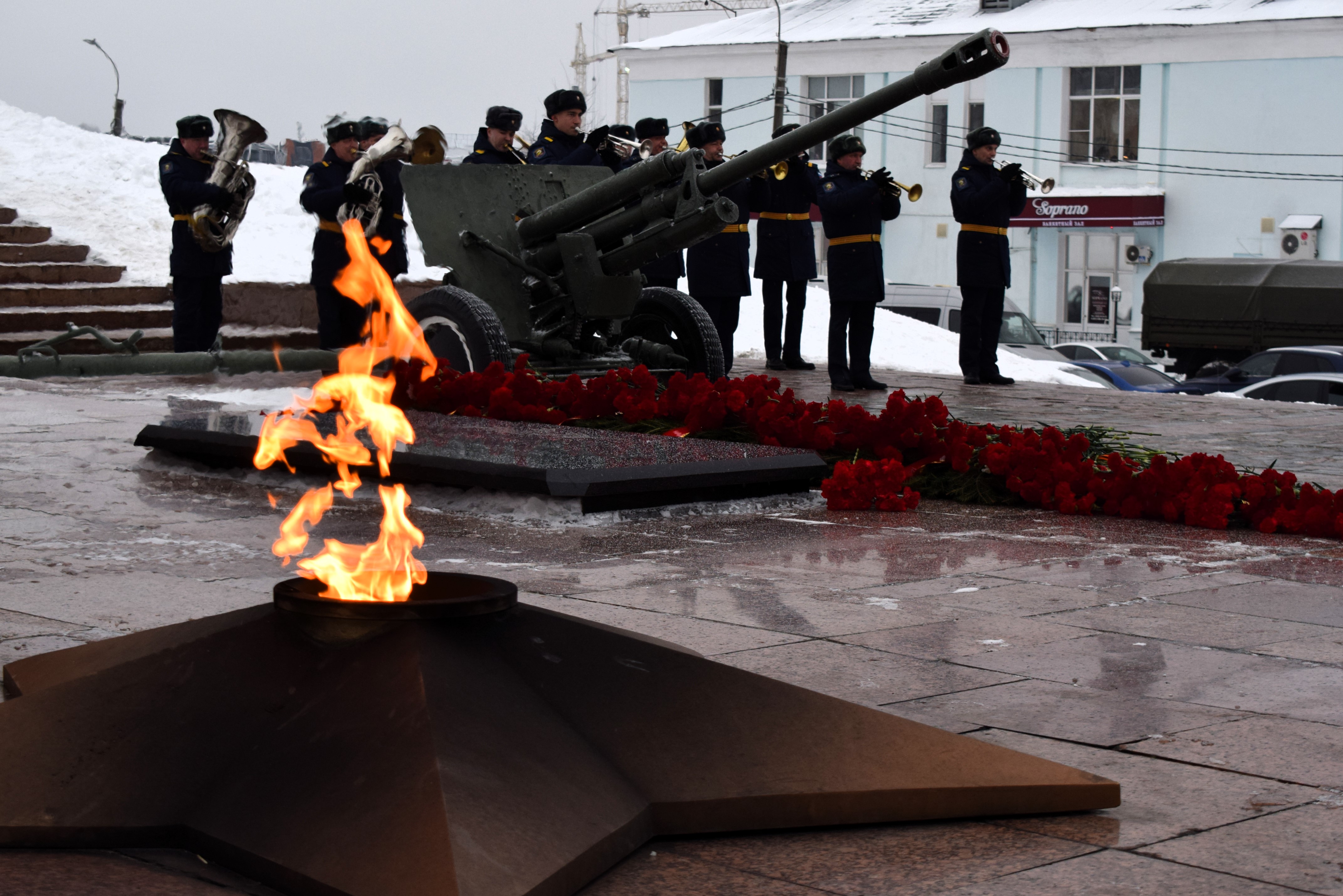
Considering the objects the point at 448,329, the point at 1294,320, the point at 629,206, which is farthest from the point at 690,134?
the point at 1294,320

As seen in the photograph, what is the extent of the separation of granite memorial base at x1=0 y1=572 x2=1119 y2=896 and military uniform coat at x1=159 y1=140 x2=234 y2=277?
406 inches

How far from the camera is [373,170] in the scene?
38.2 ft

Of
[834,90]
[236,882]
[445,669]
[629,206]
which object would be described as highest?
[834,90]

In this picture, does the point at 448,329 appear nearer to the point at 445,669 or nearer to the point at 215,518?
the point at 215,518

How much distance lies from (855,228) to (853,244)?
0.42 feet

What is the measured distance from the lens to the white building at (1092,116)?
3388 centimetres

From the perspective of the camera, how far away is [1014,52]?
37062mm

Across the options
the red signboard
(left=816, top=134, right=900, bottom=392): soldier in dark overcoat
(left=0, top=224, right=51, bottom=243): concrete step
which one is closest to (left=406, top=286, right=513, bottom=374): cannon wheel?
(left=816, top=134, right=900, bottom=392): soldier in dark overcoat

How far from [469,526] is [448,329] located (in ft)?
11.4

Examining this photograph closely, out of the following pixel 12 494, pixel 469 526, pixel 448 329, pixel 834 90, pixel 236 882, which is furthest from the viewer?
pixel 834 90

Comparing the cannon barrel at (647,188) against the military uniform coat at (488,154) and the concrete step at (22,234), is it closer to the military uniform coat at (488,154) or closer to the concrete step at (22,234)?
the military uniform coat at (488,154)

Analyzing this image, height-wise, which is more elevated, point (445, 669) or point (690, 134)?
point (690, 134)

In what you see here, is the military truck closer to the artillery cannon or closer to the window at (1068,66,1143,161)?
the window at (1068,66,1143,161)

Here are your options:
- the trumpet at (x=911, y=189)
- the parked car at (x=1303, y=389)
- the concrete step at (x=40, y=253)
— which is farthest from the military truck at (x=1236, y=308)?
the concrete step at (x=40, y=253)
